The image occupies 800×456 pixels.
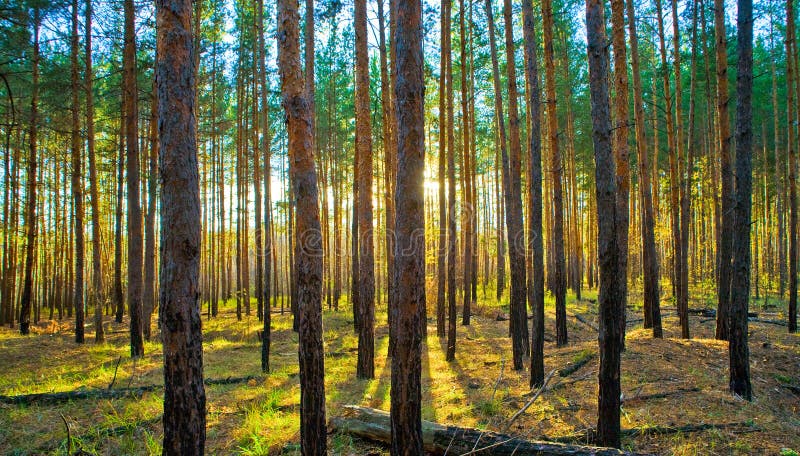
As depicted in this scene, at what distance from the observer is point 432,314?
1847 cm

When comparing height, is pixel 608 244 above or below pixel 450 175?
below

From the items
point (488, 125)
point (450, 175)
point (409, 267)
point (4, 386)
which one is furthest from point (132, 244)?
point (488, 125)

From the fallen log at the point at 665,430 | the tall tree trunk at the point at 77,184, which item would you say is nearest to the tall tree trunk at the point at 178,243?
the fallen log at the point at 665,430

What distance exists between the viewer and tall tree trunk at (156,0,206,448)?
3.38m

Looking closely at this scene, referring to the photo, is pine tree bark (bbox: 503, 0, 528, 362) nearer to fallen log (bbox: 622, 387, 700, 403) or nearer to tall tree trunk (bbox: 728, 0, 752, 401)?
fallen log (bbox: 622, 387, 700, 403)

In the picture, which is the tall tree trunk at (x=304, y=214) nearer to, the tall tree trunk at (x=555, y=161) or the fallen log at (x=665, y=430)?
the fallen log at (x=665, y=430)

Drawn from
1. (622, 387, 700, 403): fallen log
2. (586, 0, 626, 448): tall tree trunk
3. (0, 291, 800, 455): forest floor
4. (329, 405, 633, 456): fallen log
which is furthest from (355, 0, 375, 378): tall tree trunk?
(586, 0, 626, 448): tall tree trunk

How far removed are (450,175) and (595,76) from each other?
6654mm

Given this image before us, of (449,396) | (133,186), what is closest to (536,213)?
(449,396)

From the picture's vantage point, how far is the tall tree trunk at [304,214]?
166 inches

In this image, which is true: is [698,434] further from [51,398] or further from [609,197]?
[51,398]

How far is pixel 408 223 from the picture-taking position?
12.7 feet

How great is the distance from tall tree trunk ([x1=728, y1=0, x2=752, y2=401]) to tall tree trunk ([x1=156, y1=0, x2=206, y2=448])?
22.7 ft

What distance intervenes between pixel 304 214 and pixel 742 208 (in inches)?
238
